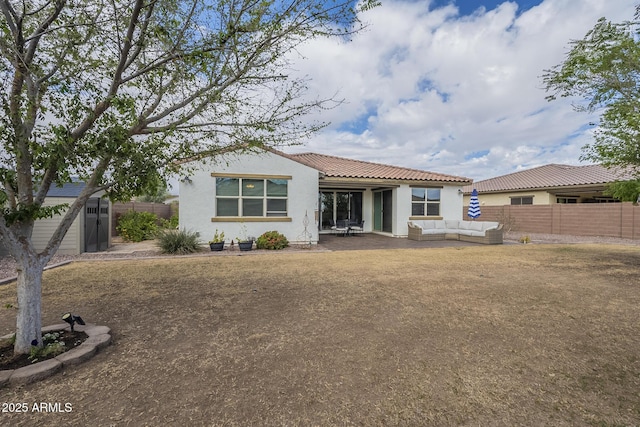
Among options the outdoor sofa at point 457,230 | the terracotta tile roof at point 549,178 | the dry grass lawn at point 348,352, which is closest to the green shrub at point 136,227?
the dry grass lawn at point 348,352

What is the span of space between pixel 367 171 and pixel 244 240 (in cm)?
694

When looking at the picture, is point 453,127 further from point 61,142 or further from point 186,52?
point 61,142

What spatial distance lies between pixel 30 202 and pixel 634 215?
70.0ft

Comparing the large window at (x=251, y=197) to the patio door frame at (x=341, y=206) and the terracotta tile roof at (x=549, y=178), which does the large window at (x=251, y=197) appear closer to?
the patio door frame at (x=341, y=206)

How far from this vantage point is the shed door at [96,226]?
9555 mm

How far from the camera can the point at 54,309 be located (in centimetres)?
438

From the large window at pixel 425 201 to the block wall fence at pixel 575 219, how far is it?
22.3 feet

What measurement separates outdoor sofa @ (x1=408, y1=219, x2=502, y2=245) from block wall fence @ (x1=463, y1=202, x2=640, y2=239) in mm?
6658

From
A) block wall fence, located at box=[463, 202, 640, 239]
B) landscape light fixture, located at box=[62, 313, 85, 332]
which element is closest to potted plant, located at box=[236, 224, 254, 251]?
landscape light fixture, located at box=[62, 313, 85, 332]

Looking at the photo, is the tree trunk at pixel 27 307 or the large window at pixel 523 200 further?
the large window at pixel 523 200

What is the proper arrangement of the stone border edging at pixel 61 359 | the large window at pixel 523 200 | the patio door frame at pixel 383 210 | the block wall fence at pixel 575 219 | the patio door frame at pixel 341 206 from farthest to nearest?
1. the large window at pixel 523 200
2. the patio door frame at pixel 341 206
3. the patio door frame at pixel 383 210
4. the block wall fence at pixel 575 219
5. the stone border edging at pixel 61 359

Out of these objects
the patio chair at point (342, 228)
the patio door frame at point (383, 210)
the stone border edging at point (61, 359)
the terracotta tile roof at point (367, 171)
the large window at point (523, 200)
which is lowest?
the stone border edging at point (61, 359)

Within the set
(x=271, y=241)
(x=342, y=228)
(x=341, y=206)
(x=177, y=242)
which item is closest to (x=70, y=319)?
(x=177, y=242)

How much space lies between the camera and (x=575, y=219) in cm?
1620
